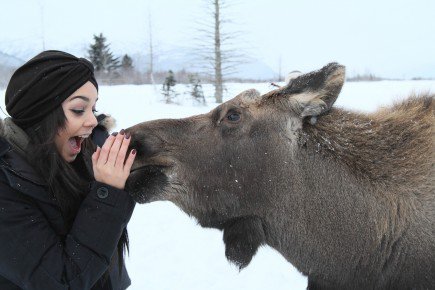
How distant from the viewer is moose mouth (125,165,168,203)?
2.81 metres

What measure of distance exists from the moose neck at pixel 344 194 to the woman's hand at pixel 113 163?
1.05 m

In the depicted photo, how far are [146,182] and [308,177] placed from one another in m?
1.10

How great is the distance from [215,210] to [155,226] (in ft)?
17.4

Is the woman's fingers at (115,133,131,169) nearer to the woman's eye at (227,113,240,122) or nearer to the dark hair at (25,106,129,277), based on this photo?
the dark hair at (25,106,129,277)

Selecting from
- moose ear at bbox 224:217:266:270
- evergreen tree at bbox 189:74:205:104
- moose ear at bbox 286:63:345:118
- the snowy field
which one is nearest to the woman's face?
moose ear at bbox 224:217:266:270

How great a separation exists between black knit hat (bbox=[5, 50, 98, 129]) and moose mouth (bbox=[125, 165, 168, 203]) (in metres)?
0.68

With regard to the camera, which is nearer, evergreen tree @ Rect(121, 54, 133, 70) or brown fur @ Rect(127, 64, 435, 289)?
brown fur @ Rect(127, 64, 435, 289)

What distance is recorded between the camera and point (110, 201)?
8.18 feet

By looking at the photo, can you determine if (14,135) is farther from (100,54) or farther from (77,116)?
(100,54)

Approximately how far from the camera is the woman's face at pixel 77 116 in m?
2.57

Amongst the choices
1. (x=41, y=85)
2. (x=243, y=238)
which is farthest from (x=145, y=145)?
(x=243, y=238)

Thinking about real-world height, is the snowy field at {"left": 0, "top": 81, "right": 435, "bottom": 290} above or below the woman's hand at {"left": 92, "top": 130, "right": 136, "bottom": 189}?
below

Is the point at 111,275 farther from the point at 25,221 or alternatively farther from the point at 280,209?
the point at 280,209

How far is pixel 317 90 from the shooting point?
284 centimetres
